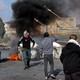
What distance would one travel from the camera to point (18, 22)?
1239 inches

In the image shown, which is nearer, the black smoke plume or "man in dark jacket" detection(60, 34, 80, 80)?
"man in dark jacket" detection(60, 34, 80, 80)

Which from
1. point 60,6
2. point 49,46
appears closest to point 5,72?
point 49,46

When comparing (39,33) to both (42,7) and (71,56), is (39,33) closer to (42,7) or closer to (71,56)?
(42,7)

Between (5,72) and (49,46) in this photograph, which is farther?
(5,72)

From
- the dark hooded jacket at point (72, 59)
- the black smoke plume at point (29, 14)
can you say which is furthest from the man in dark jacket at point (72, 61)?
the black smoke plume at point (29, 14)

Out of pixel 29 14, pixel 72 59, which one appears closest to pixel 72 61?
pixel 72 59

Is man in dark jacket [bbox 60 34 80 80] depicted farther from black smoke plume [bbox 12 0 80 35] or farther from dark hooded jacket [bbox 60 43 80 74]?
black smoke plume [bbox 12 0 80 35]

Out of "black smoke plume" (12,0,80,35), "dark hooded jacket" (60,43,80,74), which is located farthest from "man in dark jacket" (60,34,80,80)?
"black smoke plume" (12,0,80,35)

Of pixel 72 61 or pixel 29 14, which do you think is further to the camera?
pixel 29 14

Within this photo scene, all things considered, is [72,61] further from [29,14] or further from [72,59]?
[29,14]

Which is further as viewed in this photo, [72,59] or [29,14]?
[29,14]

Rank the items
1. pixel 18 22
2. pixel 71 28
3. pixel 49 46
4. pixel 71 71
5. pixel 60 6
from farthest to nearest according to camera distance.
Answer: pixel 18 22, pixel 60 6, pixel 71 28, pixel 49 46, pixel 71 71

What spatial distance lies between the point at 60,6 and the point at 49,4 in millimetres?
1270

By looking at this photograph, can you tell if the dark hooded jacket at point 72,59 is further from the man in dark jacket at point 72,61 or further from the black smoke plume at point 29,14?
the black smoke plume at point 29,14
